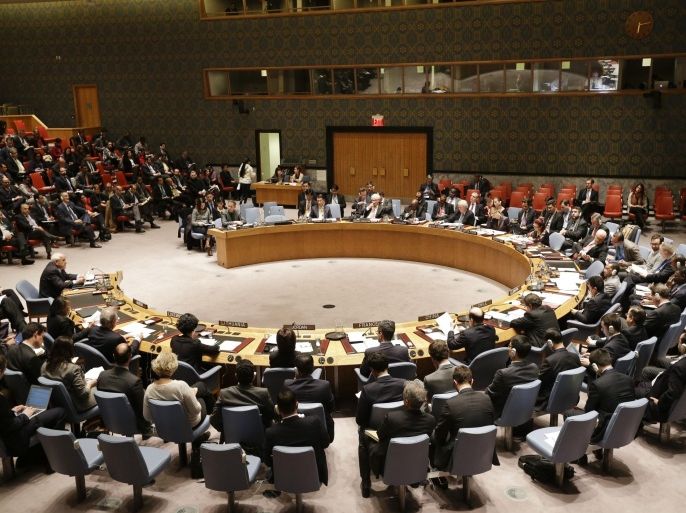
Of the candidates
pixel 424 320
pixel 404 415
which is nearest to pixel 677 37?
pixel 424 320

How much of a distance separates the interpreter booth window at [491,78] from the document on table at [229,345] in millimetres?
12703

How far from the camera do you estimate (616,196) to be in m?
15.4

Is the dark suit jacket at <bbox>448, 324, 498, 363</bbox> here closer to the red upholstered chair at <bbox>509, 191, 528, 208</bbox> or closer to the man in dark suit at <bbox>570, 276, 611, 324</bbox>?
the man in dark suit at <bbox>570, 276, 611, 324</bbox>

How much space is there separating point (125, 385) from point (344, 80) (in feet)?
48.5

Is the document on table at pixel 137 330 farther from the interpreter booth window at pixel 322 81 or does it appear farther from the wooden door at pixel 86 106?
the wooden door at pixel 86 106

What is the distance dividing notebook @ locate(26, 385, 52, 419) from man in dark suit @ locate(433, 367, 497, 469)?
3.37 meters

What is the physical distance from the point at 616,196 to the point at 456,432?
11727mm

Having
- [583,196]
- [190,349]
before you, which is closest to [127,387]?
[190,349]

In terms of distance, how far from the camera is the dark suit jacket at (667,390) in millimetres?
6062

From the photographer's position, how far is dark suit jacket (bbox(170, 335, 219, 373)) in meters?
6.70

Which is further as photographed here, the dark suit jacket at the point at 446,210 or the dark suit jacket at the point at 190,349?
the dark suit jacket at the point at 446,210

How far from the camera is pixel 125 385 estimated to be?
19.4 ft

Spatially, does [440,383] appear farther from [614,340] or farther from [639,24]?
[639,24]

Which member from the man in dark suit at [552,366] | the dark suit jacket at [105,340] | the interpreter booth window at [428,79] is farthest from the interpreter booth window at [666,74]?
the dark suit jacket at [105,340]
